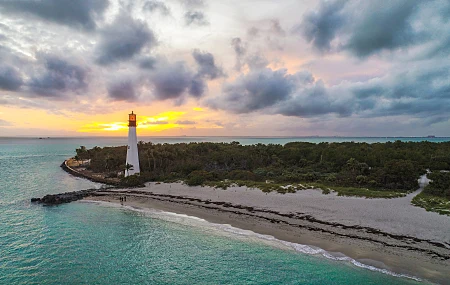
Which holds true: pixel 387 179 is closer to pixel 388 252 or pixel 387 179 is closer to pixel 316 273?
pixel 388 252

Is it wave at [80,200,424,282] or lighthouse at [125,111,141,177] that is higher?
lighthouse at [125,111,141,177]

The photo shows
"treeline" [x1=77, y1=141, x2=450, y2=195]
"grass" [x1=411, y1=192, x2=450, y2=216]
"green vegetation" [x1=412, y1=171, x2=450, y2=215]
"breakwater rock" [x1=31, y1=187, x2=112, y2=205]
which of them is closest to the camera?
"grass" [x1=411, y1=192, x2=450, y2=216]

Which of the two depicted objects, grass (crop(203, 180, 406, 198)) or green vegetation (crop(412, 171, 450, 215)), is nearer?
green vegetation (crop(412, 171, 450, 215))

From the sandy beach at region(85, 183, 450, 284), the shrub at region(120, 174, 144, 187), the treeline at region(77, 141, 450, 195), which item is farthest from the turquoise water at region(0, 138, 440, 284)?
the treeline at region(77, 141, 450, 195)

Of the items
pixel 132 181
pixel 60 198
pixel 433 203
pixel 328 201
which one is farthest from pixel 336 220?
pixel 60 198

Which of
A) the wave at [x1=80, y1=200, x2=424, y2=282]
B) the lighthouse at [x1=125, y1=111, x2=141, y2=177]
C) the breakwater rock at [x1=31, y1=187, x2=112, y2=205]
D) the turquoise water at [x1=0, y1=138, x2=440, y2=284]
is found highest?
the lighthouse at [x1=125, y1=111, x2=141, y2=177]

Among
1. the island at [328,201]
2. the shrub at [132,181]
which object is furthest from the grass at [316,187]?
the shrub at [132,181]

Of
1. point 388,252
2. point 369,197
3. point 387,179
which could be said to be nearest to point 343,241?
point 388,252

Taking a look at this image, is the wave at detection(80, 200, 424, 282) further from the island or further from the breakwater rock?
the breakwater rock
